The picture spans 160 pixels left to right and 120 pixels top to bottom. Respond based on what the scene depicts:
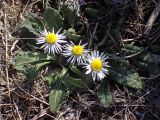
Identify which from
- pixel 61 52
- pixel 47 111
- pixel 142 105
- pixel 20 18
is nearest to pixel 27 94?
pixel 47 111

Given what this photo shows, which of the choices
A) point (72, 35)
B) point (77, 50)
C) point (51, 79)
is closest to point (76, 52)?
point (77, 50)

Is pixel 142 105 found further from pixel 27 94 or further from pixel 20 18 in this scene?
pixel 20 18

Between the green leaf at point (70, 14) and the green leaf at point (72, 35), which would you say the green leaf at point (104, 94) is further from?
the green leaf at point (70, 14)

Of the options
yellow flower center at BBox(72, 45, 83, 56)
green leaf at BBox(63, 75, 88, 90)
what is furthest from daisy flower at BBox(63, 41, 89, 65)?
green leaf at BBox(63, 75, 88, 90)

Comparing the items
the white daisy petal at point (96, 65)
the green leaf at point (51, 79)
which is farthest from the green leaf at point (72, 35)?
the green leaf at point (51, 79)

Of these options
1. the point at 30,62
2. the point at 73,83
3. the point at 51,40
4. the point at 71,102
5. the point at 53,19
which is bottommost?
the point at 71,102

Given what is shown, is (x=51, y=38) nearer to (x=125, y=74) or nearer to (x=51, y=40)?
(x=51, y=40)

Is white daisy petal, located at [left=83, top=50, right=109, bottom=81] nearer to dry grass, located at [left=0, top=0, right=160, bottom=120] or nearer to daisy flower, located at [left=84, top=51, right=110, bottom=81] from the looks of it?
daisy flower, located at [left=84, top=51, right=110, bottom=81]
